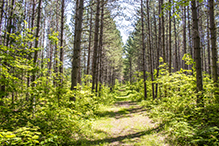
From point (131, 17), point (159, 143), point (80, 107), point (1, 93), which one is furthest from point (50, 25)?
point (159, 143)

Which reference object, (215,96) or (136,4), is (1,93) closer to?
(215,96)

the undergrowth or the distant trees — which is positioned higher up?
the distant trees

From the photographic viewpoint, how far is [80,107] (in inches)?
259

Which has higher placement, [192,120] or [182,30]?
[182,30]

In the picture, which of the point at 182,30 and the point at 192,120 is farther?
the point at 182,30

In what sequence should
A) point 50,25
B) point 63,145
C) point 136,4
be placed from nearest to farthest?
1. point 63,145
2. point 136,4
3. point 50,25

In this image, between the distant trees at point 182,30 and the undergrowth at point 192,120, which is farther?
the distant trees at point 182,30

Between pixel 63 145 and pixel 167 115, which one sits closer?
pixel 63 145

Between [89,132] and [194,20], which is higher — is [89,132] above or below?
below

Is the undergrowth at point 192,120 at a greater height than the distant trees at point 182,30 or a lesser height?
lesser

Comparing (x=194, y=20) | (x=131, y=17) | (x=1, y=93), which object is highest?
(x=131, y=17)

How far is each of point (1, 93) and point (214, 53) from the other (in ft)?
25.9

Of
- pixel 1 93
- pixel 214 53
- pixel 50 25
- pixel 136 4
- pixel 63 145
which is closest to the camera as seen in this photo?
pixel 1 93

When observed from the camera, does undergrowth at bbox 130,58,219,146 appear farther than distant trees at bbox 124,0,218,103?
No
